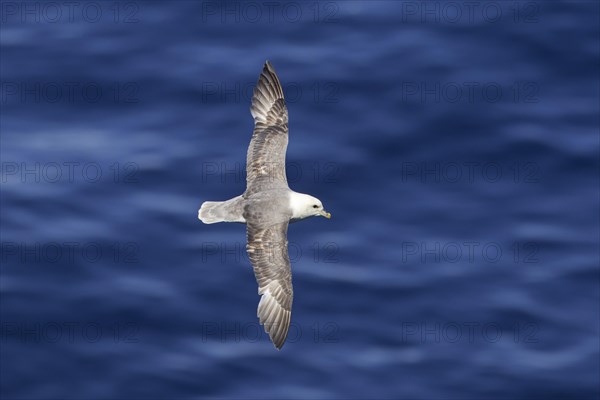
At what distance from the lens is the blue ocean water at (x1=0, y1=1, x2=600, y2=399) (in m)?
24.6

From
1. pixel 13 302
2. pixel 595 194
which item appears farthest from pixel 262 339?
pixel 595 194

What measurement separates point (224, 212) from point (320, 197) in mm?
5907

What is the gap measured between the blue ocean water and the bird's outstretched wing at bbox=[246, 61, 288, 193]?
467cm

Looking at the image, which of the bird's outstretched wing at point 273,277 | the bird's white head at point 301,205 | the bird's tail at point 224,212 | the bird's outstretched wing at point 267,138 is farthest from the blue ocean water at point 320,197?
the bird's white head at point 301,205

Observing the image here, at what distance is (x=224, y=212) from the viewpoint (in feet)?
66.0

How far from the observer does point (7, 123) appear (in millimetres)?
27547

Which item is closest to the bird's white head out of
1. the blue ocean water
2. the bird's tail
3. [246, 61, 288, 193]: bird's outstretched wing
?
[246, 61, 288, 193]: bird's outstretched wing

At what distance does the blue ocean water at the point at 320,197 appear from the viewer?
24.6 metres

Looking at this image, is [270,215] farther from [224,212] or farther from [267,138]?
[267,138]

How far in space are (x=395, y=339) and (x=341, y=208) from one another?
2784 millimetres

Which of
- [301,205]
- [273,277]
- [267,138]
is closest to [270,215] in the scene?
[301,205]

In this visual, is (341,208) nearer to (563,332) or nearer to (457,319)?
(457,319)

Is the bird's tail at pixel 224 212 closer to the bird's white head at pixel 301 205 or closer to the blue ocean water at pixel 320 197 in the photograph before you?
the bird's white head at pixel 301 205

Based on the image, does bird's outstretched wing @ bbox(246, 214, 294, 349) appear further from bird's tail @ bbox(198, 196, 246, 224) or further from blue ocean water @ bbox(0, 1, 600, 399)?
blue ocean water @ bbox(0, 1, 600, 399)
